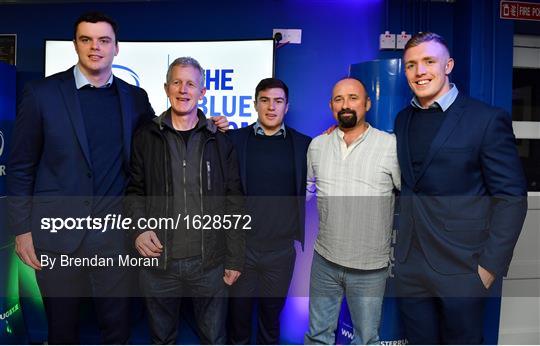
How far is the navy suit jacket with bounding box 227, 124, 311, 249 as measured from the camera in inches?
96.9

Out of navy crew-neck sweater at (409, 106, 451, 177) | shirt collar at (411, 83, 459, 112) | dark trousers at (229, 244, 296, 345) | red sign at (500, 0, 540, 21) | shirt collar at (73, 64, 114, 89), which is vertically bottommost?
dark trousers at (229, 244, 296, 345)

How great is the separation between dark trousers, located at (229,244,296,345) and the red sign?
2214mm

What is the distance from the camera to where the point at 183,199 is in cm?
222

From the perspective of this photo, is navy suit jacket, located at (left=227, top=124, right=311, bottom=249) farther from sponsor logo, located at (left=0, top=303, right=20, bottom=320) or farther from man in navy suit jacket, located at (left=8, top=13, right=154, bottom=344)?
sponsor logo, located at (left=0, top=303, right=20, bottom=320)

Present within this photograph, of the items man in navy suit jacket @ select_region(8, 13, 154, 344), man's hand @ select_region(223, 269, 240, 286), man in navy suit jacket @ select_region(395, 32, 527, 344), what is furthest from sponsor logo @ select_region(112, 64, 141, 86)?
man in navy suit jacket @ select_region(395, 32, 527, 344)

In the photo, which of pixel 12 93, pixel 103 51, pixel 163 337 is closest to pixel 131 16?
pixel 12 93

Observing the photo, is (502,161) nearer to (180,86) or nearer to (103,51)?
(180,86)

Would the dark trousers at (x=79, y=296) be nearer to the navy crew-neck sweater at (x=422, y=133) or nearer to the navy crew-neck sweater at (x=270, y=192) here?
the navy crew-neck sweater at (x=270, y=192)

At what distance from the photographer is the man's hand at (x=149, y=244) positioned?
2.20 metres

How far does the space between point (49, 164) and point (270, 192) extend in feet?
3.74

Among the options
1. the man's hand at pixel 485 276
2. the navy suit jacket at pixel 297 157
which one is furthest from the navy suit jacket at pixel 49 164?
the man's hand at pixel 485 276

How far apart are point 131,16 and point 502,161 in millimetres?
2632

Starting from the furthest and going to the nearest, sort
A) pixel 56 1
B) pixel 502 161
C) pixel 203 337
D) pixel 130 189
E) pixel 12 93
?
pixel 56 1, pixel 12 93, pixel 203 337, pixel 130 189, pixel 502 161

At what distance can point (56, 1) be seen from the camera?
125 inches
